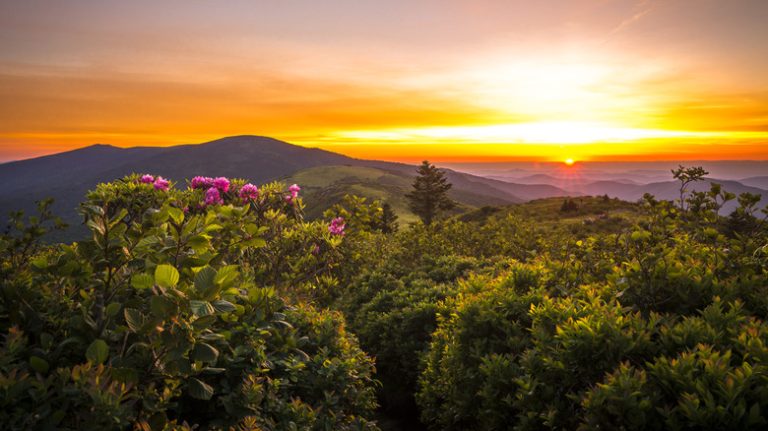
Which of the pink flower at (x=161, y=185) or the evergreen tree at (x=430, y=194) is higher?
the pink flower at (x=161, y=185)

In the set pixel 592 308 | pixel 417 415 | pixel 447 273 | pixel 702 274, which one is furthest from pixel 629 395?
pixel 447 273

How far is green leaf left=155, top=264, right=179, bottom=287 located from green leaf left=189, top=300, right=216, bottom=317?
142 millimetres

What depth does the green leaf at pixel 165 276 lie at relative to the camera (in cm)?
197

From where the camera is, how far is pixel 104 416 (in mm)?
1888

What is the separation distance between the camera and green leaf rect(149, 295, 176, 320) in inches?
→ 77.0

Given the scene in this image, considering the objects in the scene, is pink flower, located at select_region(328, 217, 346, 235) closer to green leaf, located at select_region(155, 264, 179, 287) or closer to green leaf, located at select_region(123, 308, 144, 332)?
green leaf, located at select_region(123, 308, 144, 332)

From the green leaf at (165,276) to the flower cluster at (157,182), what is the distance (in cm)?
505

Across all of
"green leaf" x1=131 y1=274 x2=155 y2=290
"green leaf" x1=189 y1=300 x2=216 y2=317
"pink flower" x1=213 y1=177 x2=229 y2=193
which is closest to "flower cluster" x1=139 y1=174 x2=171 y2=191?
"pink flower" x1=213 y1=177 x2=229 y2=193

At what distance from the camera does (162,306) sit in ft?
6.46

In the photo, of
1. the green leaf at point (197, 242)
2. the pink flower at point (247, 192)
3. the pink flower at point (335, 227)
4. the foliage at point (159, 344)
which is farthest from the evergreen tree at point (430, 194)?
the green leaf at point (197, 242)

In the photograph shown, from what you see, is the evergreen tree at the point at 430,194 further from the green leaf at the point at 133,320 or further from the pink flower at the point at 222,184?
the green leaf at the point at 133,320

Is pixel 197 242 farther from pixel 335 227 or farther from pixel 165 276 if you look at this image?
pixel 335 227

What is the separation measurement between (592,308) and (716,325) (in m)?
0.92

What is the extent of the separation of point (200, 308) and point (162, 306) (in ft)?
0.64
